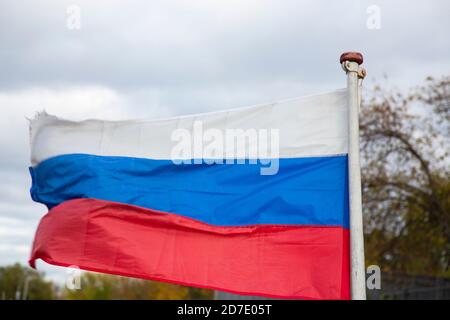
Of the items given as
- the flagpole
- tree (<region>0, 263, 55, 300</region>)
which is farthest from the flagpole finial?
tree (<region>0, 263, 55, 300</region>)

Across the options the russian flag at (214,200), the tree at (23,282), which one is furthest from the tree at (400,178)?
the tree at (23,282)

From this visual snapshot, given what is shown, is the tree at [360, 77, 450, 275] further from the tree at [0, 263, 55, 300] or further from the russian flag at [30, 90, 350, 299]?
the tree at [0, 263, 55, 300]

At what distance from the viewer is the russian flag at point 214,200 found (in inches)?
190

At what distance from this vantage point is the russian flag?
4820 mm

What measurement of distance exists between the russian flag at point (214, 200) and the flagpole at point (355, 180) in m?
0.33

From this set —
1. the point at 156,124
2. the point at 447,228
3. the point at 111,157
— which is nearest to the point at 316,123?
the point at 156,124

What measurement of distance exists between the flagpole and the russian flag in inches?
12.9

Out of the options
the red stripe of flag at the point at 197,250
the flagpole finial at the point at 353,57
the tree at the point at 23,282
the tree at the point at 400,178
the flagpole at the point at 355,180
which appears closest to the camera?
the flagpole at the point at 355,180

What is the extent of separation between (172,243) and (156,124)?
0.96 m

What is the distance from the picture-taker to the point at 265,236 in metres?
4.93

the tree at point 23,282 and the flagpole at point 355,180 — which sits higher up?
the tree at point 23,282

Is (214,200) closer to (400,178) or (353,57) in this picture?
(353,57)

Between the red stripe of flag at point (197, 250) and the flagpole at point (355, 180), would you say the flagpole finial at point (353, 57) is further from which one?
the red stripe of flag at point (197, 250)
